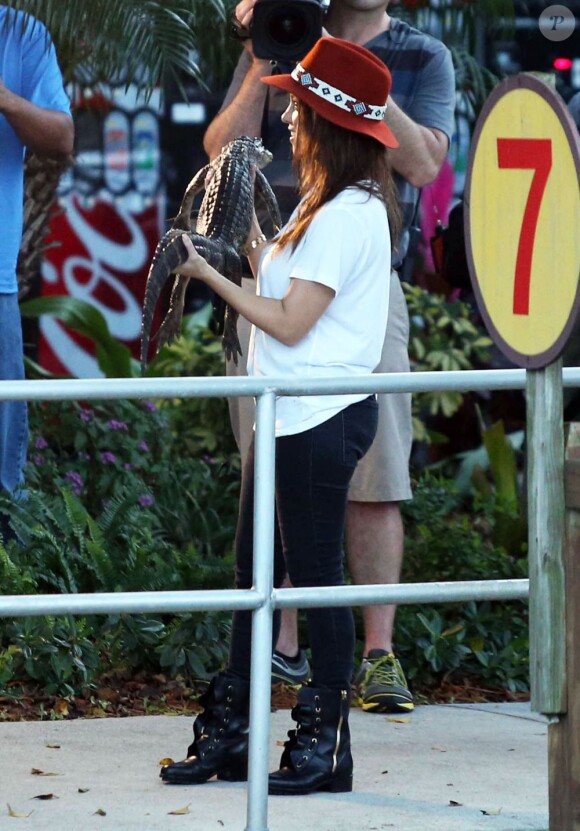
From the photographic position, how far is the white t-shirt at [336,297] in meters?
3.49

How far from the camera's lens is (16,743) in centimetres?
398

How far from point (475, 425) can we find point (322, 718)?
4627 mm

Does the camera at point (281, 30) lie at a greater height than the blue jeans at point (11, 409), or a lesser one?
greater

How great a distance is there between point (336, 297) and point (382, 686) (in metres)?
1.32

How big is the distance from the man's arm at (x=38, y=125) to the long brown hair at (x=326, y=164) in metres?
1.60

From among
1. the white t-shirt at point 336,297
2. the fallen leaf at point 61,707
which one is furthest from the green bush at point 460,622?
the white t-shirt at point 336,297

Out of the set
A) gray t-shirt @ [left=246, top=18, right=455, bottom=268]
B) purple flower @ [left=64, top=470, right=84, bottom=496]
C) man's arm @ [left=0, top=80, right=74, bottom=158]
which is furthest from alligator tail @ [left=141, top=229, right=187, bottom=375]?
purple flower @ [left=64, top=470, right=84, bottom=496]

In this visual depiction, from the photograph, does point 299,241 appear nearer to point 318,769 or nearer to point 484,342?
point 318,769

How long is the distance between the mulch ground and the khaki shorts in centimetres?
62

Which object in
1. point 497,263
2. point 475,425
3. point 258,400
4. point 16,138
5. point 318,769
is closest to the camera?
point 497,263

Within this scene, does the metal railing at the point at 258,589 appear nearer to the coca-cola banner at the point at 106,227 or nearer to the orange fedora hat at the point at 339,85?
the orange fedora hat at the point at 339,85

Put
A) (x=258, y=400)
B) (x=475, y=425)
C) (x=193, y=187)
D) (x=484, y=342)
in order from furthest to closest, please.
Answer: (x=475, y=425) → (x=484, y=342) → (x=193, y=187) → (x=258, y=400)

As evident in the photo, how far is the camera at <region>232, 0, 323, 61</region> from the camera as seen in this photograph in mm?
4262

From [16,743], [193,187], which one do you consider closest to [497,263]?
[193,187]
